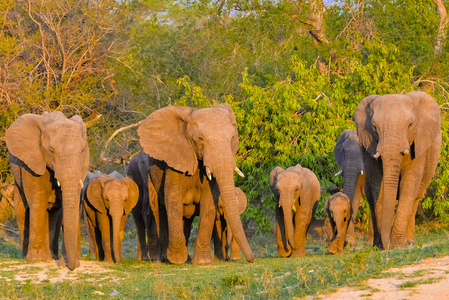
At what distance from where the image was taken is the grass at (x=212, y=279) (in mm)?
8008

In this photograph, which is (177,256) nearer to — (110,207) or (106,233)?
(110,207)

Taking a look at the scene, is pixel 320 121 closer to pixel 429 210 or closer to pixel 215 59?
pixel 429 210

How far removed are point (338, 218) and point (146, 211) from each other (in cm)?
333

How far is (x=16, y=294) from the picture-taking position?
28.5 feet

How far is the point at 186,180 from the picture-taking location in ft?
40.1

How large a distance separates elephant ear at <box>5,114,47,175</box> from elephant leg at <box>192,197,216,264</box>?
2.39m

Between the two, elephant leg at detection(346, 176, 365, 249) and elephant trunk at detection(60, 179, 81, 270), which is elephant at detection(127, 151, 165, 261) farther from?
elephant leg at detection(346, 176, 365, 249)

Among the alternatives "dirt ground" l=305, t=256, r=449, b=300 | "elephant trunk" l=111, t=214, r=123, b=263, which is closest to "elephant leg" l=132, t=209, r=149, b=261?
"elephant trunk" l=111, t=214, r=123, b=263

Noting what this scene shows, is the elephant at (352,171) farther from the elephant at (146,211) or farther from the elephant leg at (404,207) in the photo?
the elephant at (146,211)

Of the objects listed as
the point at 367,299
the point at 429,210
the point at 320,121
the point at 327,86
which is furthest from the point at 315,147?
the point at 367,299

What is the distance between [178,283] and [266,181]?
8.55 metres

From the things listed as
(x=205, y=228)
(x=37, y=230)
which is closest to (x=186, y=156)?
(x=205, y=228)

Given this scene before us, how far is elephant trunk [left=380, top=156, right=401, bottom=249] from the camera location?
11.3 meters

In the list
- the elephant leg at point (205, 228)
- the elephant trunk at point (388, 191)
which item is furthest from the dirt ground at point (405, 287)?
the elephant leg at point (205, 228)
